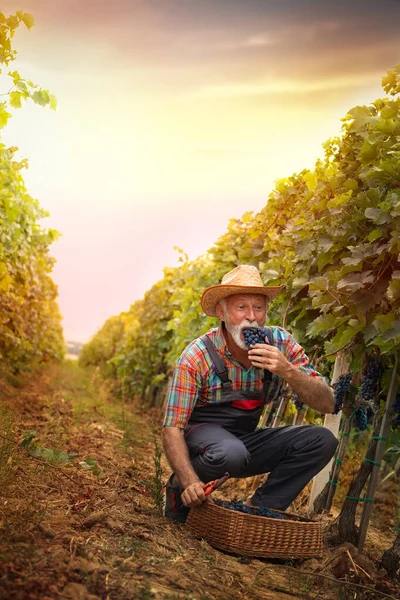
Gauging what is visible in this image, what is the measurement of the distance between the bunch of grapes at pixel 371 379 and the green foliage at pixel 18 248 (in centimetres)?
328

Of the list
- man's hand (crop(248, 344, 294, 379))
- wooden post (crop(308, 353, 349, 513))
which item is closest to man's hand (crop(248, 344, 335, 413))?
man's hand (crop(248, 344, 294, 379))

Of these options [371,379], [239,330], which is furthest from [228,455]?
[371,379]

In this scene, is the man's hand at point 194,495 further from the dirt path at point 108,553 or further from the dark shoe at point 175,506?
the dark shoe at point 175,506

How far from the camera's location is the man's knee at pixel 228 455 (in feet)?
11.5

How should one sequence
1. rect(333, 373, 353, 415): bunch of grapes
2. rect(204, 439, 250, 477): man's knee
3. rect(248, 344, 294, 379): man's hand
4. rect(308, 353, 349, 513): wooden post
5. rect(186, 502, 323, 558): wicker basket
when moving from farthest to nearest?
1. rect(308, 353, 349, 513): wooden post
2. rect(333, 373, 353, 415): bunch of grapes
3. rect(204, 439, 250, 477): man's knee
4. rect(248, 344, 294, 379): man's hand
5. rect(186, 502, 323, 558): wicker basket

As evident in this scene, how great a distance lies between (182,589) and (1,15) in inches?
157

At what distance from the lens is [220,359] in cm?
373

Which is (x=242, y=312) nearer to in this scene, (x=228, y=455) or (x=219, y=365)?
(x=219, y=365)

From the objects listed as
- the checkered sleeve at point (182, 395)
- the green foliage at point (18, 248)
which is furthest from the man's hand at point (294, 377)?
the green foliage at point (18, 248)

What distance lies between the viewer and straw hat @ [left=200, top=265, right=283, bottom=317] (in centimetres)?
376

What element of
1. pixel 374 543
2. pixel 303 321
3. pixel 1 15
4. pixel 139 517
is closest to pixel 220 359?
pixel 139 517

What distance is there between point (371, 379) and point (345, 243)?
2.85 feet

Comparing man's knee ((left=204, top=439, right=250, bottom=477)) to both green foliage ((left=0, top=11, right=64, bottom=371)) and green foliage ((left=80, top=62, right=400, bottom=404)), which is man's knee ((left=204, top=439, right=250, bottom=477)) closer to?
green foliage ((left=80, top=62, right=400, bottom=404))

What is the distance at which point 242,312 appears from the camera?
3.80 metres
